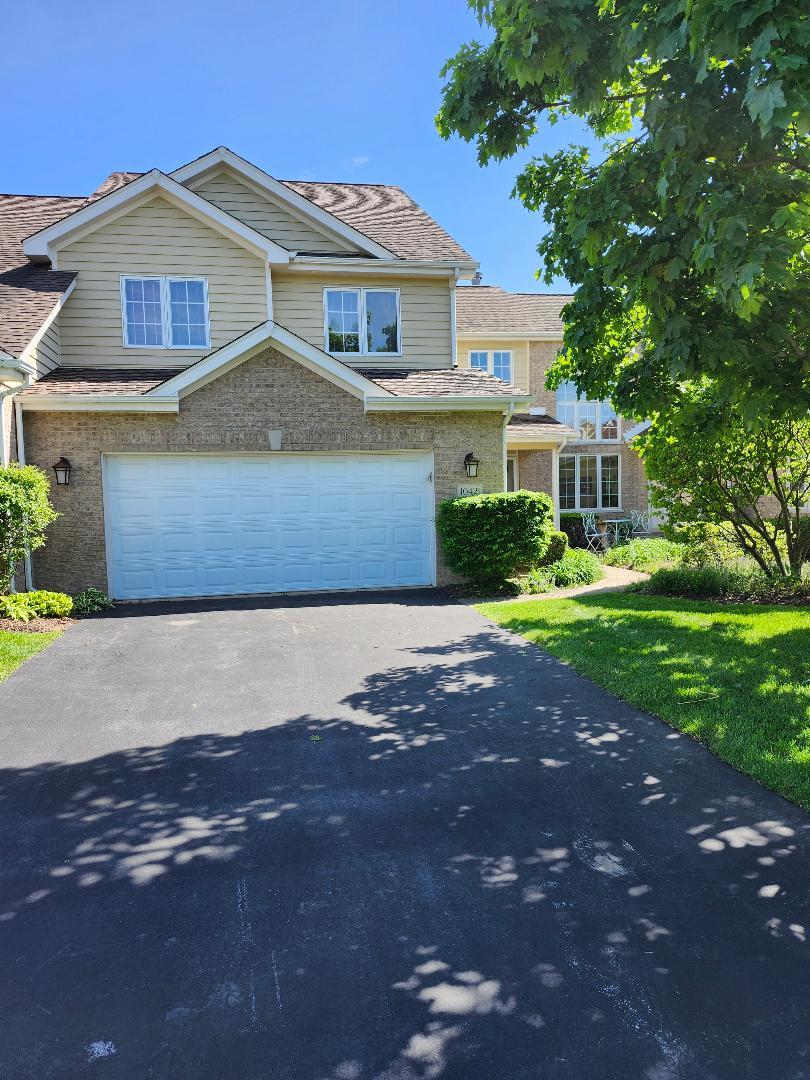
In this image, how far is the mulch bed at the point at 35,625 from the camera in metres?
9.36

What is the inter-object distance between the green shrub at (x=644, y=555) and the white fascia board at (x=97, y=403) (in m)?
10.1

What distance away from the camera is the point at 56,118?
13359mm

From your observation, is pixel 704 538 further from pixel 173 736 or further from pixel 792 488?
pixel 173 736

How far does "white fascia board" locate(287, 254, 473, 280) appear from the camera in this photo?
14.1 m

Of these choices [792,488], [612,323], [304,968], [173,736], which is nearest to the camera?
[304,968]

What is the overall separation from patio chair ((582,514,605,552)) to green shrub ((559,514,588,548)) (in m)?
0.27

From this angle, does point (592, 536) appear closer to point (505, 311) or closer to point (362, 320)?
point (505, 311)

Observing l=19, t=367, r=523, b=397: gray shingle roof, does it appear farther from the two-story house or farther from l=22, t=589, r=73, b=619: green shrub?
l=22, t=589, r=73, b=619: green shrub

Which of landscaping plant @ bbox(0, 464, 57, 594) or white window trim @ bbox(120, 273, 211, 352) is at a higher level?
white window trim @ bbox(120, 273, 211, 352)

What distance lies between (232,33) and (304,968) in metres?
12.0

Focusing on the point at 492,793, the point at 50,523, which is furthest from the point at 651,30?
the point at 50,523

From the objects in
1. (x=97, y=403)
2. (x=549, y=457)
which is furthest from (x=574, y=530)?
(x=97, y=403)

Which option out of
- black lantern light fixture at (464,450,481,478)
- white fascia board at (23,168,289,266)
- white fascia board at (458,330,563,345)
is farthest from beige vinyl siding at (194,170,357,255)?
white fascia board at (458,330,563,345)

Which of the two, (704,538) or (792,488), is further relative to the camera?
(704,538)
